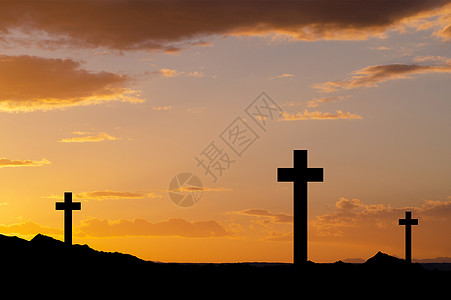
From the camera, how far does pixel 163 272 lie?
632 inches

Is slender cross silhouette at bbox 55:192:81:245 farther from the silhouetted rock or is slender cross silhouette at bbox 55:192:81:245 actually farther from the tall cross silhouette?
the silhouetted rock

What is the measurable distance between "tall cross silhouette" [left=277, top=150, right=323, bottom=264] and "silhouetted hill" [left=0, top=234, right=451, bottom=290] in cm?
53

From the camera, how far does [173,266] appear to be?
56.1ft

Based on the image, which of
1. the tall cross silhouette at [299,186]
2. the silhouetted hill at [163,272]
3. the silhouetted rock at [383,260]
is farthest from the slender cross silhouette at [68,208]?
the silhouetted rock at [383,260]

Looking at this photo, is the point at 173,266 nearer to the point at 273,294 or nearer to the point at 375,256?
the point at 273,294

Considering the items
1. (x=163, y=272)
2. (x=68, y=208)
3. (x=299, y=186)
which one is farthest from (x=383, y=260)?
(x=68, y=208)

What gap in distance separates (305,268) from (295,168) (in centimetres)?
289

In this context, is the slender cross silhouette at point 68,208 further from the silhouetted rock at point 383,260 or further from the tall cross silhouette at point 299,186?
the silhouetted rock at point 383,260

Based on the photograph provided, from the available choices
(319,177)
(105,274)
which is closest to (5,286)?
(105,274)

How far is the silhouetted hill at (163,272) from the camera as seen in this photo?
1512 centimetres

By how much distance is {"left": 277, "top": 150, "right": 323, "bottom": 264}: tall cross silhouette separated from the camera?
17.5 meters

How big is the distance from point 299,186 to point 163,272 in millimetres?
4483

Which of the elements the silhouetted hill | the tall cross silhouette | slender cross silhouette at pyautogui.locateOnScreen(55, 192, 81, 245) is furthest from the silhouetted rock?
slender cross silhouette at pyautogui.locateOnScreen(55, 192, 81, 245)

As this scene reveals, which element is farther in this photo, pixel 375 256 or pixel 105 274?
pixel 375 256
